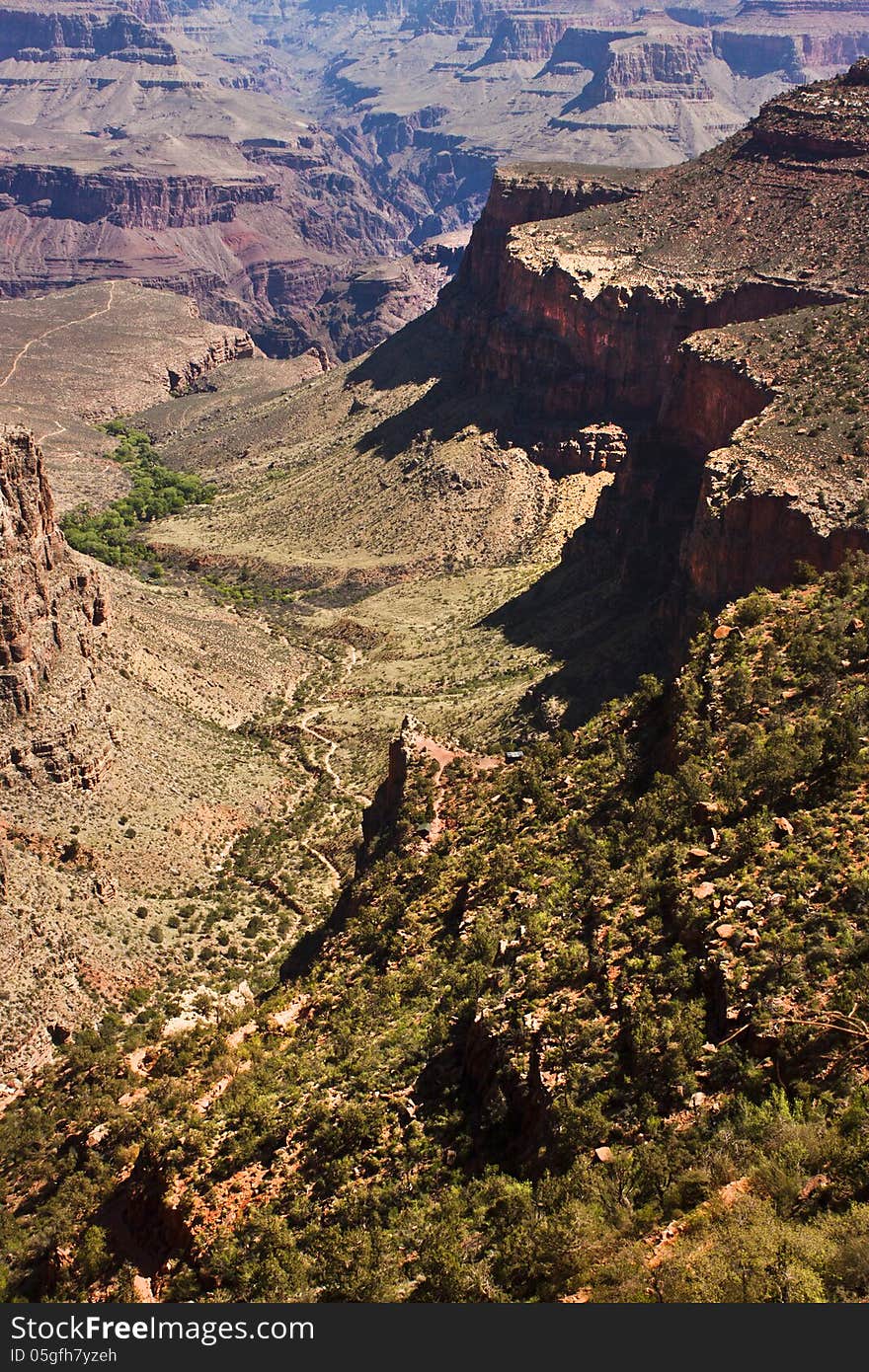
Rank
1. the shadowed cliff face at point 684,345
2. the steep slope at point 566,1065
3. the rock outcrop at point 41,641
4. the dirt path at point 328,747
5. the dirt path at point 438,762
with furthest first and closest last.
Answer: the dirt path at point 328,747, the shadowed cliff face at point 684,345, the rock outcrop at point 41,641, the dirt path at point 438,762, the steep slope at point 566,1065

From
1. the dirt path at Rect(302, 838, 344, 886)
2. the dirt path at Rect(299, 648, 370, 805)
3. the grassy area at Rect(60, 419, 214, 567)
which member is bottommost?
the dirt path at Rect(302, 838, 344, 886)

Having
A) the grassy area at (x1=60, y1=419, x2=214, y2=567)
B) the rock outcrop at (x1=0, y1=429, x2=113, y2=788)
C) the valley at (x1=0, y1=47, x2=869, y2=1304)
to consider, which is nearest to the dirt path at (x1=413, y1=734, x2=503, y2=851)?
the valley at (x1=0, y1=47, x2=869, y2=1304)

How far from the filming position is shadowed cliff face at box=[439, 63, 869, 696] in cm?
5081

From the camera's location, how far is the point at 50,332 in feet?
522

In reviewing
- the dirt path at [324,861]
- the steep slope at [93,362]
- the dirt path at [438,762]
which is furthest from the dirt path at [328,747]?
the steep slope at [93,362]

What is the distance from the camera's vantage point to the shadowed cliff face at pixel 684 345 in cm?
5081

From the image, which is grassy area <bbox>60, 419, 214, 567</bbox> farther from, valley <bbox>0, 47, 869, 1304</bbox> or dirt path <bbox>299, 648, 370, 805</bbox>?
dirt path <bbox>299, 648, 370, 805</bbox>

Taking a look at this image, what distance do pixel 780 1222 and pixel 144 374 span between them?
151 m

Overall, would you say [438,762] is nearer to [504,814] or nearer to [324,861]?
[504,814]

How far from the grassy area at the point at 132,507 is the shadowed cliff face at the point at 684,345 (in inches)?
1093

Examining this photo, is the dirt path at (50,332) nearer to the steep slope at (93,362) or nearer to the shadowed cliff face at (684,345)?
the steep slope at (93,362)

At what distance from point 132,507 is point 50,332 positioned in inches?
2154

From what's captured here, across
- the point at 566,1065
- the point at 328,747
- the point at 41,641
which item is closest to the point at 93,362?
the point at 328,747

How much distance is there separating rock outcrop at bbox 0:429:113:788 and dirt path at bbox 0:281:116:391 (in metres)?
90.6
